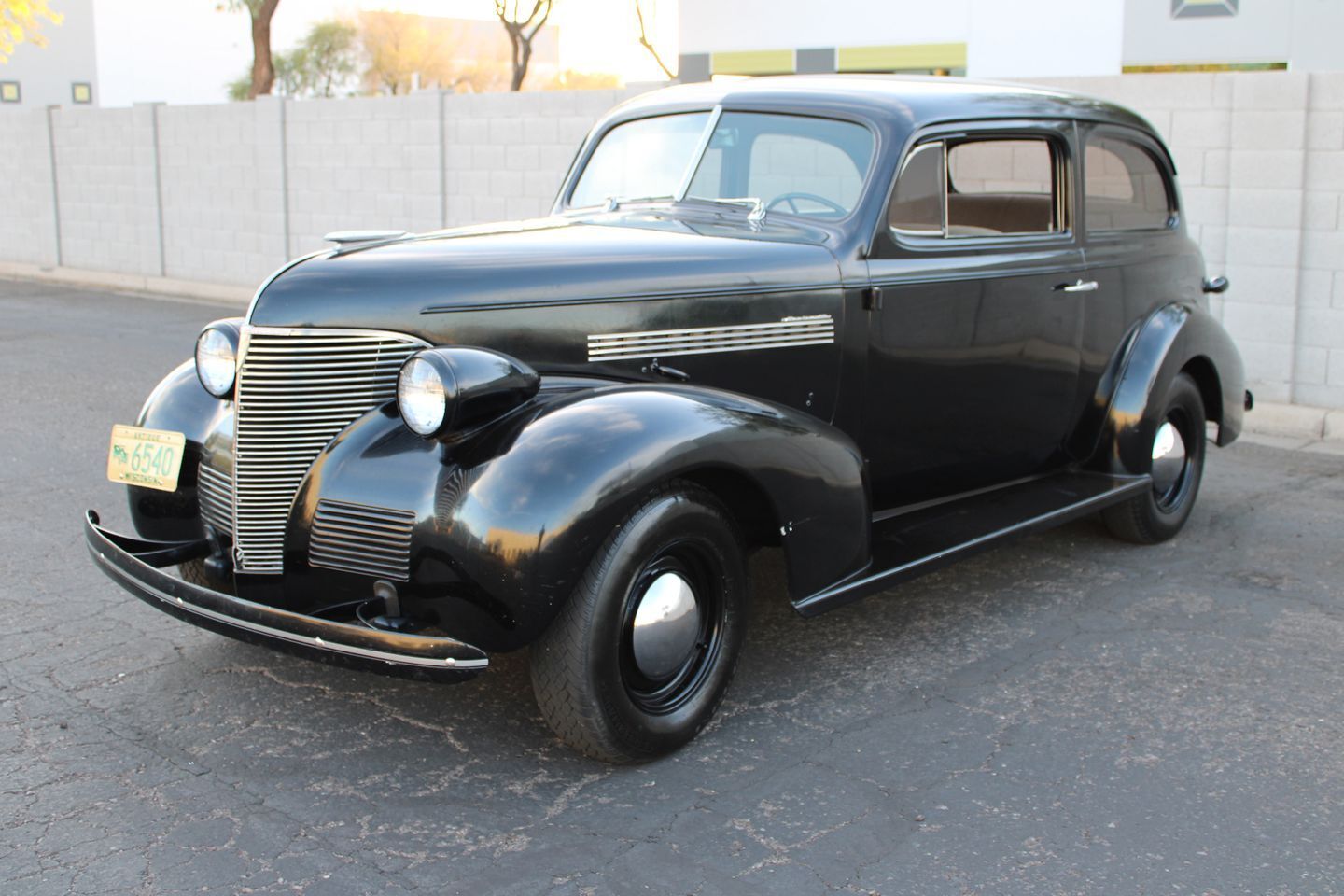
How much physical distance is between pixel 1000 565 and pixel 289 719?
2803 millimetres

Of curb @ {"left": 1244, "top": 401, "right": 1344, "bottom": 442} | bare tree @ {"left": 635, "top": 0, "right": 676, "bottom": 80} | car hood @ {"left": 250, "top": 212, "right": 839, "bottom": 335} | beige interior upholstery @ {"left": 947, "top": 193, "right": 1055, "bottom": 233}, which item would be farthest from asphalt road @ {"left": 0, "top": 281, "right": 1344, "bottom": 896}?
bare tree @ {"left": 635, "top": 0, "right": 676, "bottom": 80}

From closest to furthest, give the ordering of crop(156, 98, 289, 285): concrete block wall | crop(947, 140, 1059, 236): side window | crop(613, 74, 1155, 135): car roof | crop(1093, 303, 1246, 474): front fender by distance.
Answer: crop(613, 74, 1155, 135): car roof < crop(947, 140, 1059, 236): side window < crop(1093, 303, 1246, 474): front fender < crop(156, 98, 289, 285): concrete block wall

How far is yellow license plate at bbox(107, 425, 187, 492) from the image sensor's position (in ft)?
12.3

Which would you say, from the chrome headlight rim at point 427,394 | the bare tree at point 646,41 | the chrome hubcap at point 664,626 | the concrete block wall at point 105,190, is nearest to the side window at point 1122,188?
the chrome hubcap at point 664,626

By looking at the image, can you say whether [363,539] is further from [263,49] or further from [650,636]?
Answer: [263,49]

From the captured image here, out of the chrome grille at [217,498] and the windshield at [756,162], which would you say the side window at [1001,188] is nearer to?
the windshield at [756,162]

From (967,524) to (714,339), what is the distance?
3.88 ft

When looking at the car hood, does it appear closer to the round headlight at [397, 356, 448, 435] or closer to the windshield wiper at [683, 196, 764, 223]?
the windshield wiper at [683, 196, 764, 223]

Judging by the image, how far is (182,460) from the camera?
3807 millimetres

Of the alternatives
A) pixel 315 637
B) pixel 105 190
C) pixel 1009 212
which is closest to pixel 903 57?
pixel 105 190

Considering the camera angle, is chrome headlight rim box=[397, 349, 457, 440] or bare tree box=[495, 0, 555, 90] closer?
chrome headlight rim box=[397, 349, 457, 440]

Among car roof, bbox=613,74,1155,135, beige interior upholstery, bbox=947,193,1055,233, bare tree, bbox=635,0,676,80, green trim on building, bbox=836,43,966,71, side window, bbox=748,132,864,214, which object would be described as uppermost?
bare tree, bbox=635,0,676,80

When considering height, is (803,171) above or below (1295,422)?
above

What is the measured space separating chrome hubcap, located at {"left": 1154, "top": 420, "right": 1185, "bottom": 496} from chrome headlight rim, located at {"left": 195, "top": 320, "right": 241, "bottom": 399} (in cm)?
352
